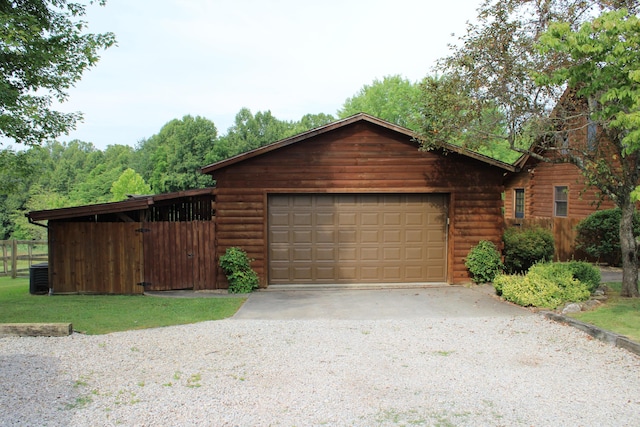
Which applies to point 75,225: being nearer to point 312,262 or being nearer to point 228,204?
point 228,204

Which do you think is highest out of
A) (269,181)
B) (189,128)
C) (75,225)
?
(189,128)

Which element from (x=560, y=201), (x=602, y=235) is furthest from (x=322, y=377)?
(x=560, y=201)

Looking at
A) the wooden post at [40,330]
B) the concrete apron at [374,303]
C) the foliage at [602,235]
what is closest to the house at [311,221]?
the concrete apron at [374,303]

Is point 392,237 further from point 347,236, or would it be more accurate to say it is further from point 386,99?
point 386,99

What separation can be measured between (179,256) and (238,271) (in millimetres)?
1666

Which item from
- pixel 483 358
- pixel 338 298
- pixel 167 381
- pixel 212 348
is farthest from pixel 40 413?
pixel 338 298

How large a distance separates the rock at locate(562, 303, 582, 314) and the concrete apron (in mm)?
652

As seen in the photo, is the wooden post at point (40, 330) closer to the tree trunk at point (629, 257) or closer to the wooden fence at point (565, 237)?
the tree trunk at point (629, 257)

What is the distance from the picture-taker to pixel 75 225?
523 inches

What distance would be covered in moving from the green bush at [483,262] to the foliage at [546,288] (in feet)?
6.42

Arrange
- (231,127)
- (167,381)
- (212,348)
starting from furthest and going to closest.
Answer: (231,127) < (212,348) < (167,381)

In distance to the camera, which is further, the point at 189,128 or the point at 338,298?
the point at 189,128

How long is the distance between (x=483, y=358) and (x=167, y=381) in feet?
13.8

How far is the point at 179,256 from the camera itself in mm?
13531
